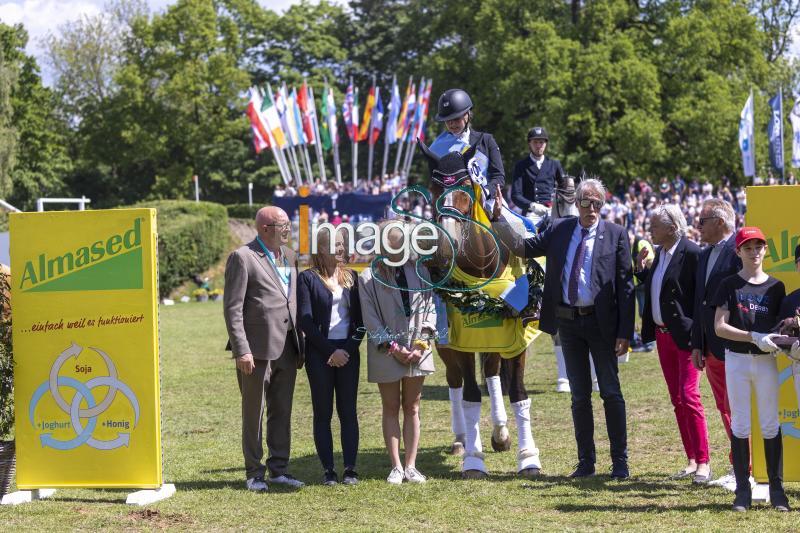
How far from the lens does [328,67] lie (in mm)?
58531

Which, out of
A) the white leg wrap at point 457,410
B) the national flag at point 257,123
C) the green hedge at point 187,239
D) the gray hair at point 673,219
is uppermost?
the national flag at point 257,123

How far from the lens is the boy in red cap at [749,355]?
252 inches

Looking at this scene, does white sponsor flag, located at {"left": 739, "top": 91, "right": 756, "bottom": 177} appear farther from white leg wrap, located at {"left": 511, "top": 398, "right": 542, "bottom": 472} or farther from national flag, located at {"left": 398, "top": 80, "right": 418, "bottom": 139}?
white leg wrap, located at {"left": 511, "top": 398, "right": 542, "bottom": 472}

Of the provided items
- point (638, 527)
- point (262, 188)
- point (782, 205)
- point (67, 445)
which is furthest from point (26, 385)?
point (262, 188)

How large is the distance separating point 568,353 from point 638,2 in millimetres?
37196

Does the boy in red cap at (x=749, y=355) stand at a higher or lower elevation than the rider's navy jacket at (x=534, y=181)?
lower

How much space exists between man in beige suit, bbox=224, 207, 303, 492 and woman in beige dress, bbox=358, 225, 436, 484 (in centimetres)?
57

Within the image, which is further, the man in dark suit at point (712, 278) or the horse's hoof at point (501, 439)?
the horse's hoof at point (501, 439)

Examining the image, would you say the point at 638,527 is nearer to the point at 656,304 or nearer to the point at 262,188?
the point at 656,304

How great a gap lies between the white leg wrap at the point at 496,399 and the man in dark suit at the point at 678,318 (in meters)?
1.40

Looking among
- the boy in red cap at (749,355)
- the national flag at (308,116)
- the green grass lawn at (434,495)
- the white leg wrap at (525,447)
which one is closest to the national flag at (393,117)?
the national flag at (308,116)

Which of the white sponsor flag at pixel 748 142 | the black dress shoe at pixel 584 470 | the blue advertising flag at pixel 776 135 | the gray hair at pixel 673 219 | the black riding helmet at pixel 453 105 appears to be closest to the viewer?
the gray hair at pixel 673 219

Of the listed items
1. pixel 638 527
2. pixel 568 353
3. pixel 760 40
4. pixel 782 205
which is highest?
pixel 760 40

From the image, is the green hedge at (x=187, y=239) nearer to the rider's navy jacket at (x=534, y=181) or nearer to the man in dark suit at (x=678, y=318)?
the rider's navy jacket at (x=534, y=181)
